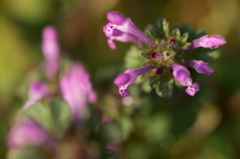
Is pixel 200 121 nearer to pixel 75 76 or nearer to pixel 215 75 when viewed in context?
pixel 215 75

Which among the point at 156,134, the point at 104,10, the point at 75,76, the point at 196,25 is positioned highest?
the point at 104,10

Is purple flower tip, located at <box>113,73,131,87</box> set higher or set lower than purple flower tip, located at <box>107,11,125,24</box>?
lower

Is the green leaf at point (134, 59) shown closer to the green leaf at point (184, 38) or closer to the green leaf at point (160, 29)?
the green leaf at point (160, 29)

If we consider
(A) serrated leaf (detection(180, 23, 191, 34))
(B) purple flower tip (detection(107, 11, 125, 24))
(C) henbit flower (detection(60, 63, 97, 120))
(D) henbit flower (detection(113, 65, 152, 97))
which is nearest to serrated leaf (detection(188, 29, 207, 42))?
(A) serrated leaf (detection(180, 23, 191, 34))

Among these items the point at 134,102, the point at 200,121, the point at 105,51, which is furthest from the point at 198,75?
the point at 105,51

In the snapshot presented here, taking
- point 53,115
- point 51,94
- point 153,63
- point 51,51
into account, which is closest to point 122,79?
point 153,63

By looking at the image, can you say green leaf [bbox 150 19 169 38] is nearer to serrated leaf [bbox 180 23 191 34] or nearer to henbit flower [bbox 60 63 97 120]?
serrated leaf [bbox 180 23 191 34]

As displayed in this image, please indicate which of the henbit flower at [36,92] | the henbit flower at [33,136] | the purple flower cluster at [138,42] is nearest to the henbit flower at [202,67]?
the purple flower cluster at [138,42]
